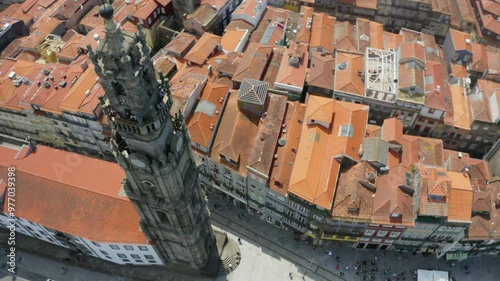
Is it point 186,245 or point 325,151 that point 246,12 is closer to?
point 325,151

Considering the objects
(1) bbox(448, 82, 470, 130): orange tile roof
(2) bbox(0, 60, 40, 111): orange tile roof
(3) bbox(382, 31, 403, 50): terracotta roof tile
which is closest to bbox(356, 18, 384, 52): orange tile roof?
(3) bbox(382, 31, 403, 50): terracotta roof tile

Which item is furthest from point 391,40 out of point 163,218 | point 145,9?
point 163,218

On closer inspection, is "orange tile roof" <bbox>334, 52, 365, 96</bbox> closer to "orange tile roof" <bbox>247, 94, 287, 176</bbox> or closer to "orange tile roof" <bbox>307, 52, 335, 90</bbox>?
"orange tile roof" <bbox>307, 52, 335, 90</bbox>

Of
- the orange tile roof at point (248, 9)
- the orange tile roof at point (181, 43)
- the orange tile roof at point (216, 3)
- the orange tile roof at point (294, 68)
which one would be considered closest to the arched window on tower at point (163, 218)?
the orange tile roof at point (294, 68)

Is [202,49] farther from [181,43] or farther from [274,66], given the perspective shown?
[274,66]

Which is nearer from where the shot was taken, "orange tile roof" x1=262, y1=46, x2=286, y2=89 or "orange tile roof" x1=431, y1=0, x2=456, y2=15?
"orange tile roof" x1=262, y1=46, x2=286, y2=89

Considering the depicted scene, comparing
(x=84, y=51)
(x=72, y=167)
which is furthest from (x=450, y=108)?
(x=84, y=51)
